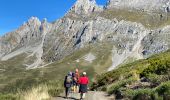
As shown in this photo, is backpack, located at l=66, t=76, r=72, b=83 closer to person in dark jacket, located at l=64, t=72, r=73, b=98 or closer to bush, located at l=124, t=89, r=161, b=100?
person in dark jacket, located at l=64, t=72, r=73, b=98

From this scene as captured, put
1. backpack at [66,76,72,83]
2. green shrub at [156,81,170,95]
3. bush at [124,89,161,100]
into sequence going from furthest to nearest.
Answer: backpack at [66,76,72,83] → bush at [124,89,161,100] → green shrub at [156,81,170,95]

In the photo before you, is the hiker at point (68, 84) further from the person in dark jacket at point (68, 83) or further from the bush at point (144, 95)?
the bush at point (144, 95)

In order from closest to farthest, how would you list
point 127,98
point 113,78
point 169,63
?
1. point 127,98
2. point 169,63
3. point 113,78

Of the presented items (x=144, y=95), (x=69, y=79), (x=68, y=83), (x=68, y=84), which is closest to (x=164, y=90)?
(x=144, y=95)

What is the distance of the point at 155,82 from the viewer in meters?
25.8

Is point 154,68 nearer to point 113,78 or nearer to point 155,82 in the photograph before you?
point 155,82

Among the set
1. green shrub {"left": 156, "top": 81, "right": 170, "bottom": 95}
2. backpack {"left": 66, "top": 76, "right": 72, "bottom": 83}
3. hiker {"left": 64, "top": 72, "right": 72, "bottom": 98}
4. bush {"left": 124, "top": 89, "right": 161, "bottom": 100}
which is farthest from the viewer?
backpack {"left": 66, "top": 76, "right": 72, "bottom": 83}

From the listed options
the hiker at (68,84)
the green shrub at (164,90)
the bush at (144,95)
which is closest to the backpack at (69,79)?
the hiker at (68,84)

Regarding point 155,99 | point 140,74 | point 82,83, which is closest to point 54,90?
point 82,83

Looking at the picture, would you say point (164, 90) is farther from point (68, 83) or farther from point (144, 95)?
point (68, 83)

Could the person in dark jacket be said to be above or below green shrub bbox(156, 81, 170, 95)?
above

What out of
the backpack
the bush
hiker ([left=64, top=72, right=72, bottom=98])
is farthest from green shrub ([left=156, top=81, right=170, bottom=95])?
the backpack

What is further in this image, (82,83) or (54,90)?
(54,90)

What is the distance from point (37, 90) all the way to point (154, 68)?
8.97 meters
